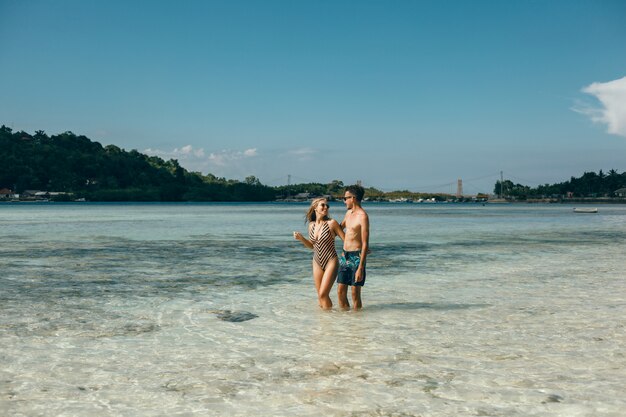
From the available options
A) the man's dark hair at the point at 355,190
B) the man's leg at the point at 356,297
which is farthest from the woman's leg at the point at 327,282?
the man's dark hair at the point at 355,190

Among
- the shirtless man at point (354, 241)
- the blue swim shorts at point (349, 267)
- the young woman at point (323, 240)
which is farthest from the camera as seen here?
the young woman at point (323, 240)

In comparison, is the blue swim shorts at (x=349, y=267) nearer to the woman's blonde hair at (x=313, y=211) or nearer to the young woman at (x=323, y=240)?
the young woman at (x=323, y=240)

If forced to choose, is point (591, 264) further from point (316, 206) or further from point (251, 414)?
point (251, 414)

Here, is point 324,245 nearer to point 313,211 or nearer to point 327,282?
point 313,211

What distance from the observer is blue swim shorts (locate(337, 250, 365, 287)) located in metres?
9.70

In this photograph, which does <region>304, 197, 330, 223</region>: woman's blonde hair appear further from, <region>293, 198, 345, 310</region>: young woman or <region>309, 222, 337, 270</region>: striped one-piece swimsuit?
<region>309, 222, 337, 270</region>: striped one-piece swimsuit

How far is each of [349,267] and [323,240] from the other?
25.0 inches

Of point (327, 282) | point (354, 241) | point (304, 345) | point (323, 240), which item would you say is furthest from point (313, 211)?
point (304, 345)

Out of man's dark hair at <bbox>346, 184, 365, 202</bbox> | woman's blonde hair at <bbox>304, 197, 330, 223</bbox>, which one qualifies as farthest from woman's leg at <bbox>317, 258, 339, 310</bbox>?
man's dark hair at <bbox>346, 184, 365, 202</bbox>

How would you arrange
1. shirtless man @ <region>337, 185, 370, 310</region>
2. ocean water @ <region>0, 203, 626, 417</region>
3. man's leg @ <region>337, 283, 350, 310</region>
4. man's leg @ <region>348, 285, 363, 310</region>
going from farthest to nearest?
man's leg @ <region>348, 285, 363, 310</region>, man's leg @ <region>337, 283, 350, 310</region>, shirtless man @ <region>337, 185, 370, 310</region>, ocean water @ <region>0, 203, 626, 417</region>

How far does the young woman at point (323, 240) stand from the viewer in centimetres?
980

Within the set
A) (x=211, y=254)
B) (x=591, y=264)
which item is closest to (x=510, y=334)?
(x=591, y=264)

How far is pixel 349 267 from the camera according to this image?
32.0 ft

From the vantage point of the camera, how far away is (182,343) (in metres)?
8.40
